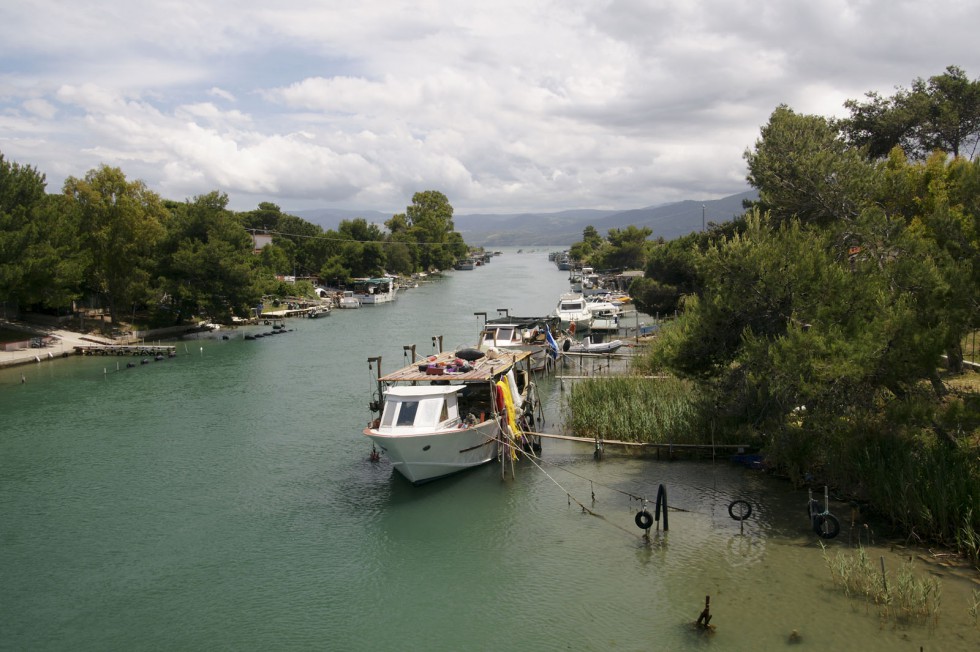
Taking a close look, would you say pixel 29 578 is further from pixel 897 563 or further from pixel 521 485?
pixel 897 563

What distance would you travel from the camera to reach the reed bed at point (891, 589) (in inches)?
604

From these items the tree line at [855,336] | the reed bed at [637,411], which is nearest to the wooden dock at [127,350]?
the reed bed at [637,411]

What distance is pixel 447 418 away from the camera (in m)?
25.1

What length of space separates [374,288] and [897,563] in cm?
9047

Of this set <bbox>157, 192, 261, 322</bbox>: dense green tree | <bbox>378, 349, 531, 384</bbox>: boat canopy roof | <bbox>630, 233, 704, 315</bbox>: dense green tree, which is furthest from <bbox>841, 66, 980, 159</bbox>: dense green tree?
<bbox>157, 192, 261, 322</bbox>: dense green tree

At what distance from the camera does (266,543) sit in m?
20.8

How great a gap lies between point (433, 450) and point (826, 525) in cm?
1212

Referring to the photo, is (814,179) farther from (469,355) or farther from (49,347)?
(49,347)

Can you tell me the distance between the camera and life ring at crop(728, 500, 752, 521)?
2025 cm

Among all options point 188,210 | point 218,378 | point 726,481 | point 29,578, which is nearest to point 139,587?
point 29,578

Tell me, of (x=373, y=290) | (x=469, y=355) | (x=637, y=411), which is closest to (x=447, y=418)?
(x=469, y=355)

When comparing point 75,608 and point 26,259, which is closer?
point 75,608

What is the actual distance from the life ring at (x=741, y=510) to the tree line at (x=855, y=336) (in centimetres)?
229

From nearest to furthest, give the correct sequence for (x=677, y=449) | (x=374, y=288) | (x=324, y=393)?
(x=677, y=449)
(x=324, y=393)
(x=374, y=288)
